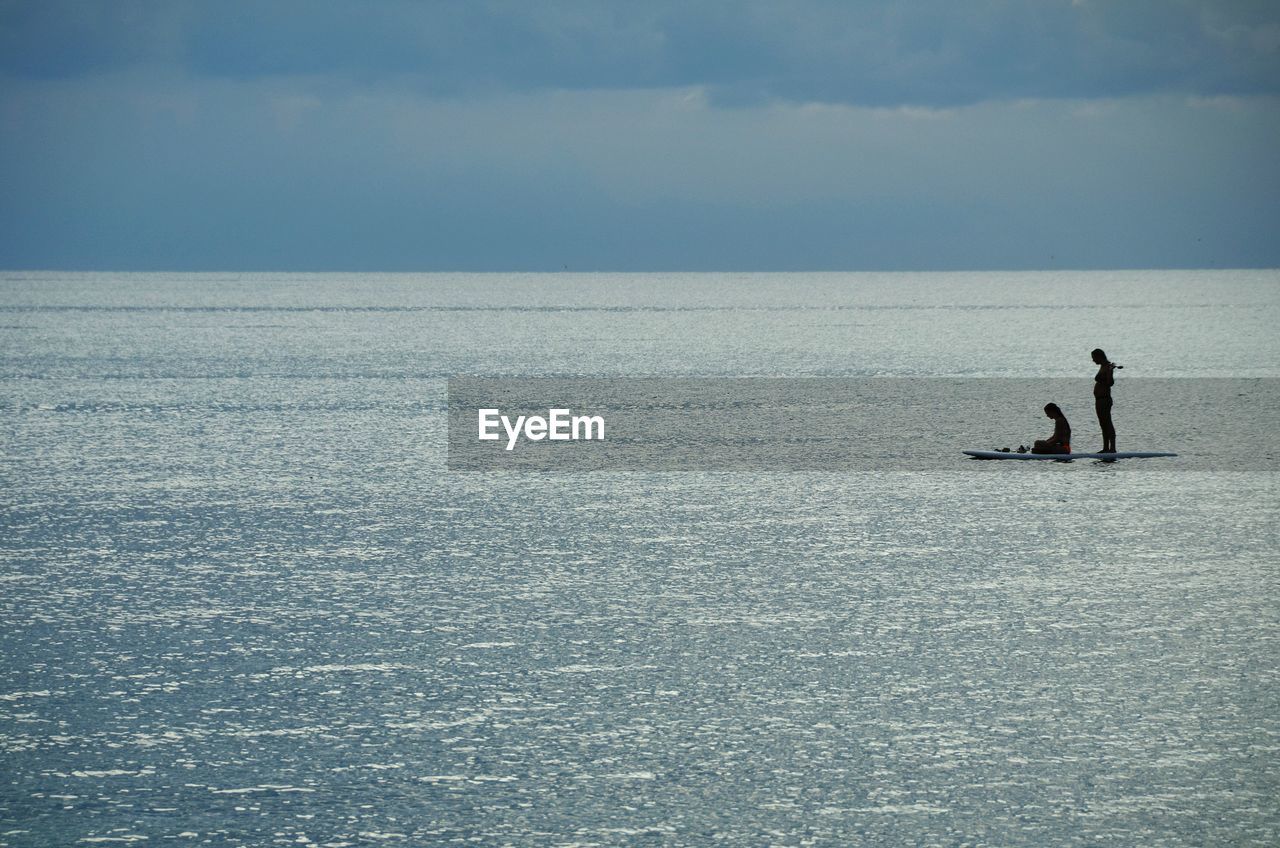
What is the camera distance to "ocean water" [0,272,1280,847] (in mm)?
8734

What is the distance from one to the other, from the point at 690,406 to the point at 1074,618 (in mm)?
24427

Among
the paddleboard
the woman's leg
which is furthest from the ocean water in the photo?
the woman's leg

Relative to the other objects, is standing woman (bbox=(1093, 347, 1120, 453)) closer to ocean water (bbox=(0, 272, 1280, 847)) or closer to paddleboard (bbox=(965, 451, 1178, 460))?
paddleboard (bbox=(965, 451, 1178, 460))

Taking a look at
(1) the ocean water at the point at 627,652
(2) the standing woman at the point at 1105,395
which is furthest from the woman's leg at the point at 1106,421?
(1) the ocean water at the point at 627,652

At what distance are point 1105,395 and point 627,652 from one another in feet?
50.0

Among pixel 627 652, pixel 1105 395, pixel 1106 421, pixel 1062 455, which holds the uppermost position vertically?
pixel 1105 395

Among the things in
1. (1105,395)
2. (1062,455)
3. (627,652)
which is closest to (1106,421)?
(1105,395)

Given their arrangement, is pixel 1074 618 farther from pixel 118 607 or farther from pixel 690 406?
pixel 690 406

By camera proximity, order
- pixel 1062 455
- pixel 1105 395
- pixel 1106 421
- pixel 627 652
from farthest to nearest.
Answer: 1. pixel 1062 455
2. pixel 1106 421
3. pixel 1105 395
4. pixel 627 652

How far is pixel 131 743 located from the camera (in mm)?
9906

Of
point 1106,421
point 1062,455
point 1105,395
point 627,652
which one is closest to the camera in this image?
point 627,652

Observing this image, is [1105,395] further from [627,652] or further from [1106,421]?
[627,652]

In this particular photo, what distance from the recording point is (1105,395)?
83.5 ft

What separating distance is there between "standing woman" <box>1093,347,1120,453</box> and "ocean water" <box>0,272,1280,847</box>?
1157 millimetres
